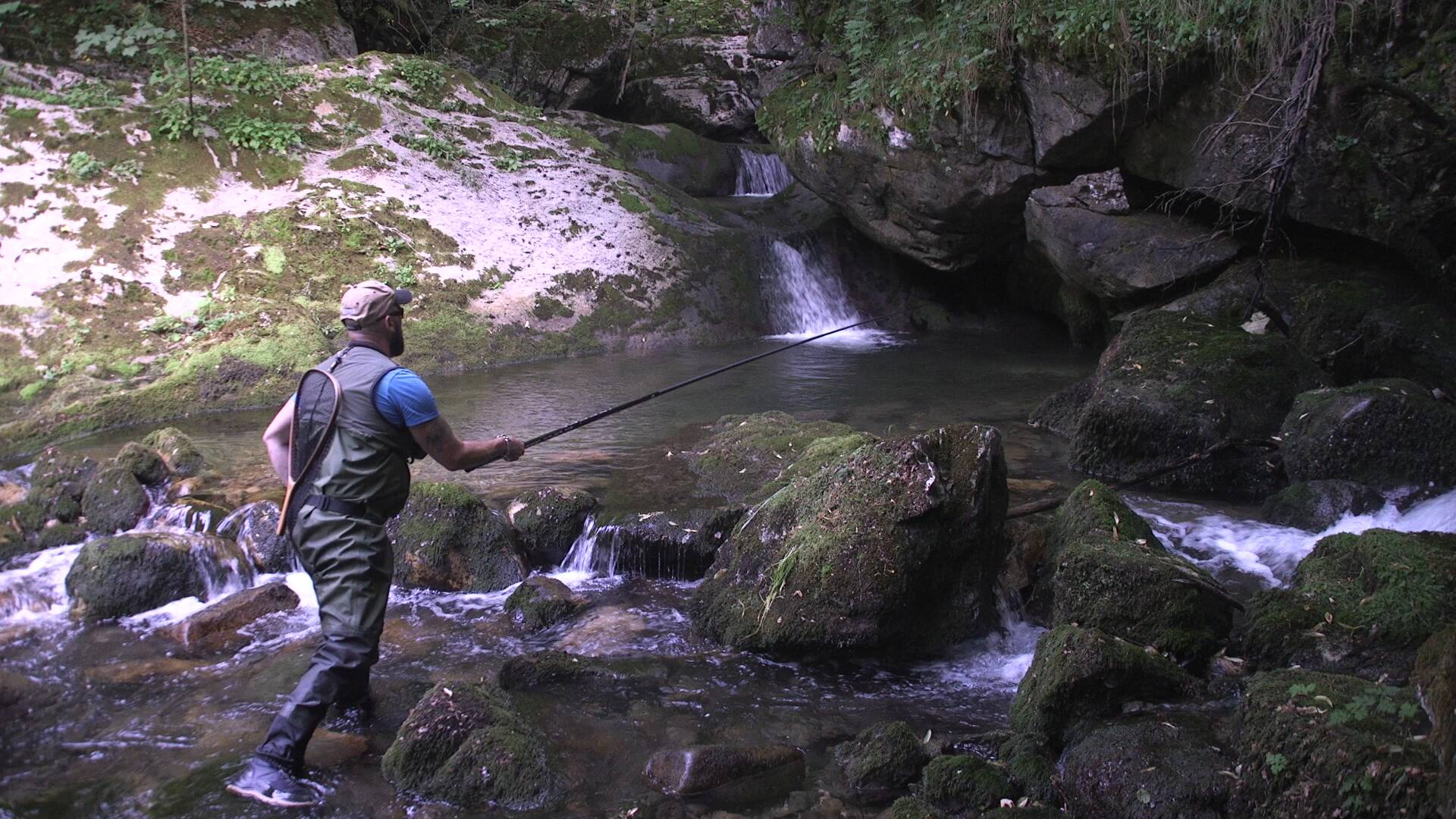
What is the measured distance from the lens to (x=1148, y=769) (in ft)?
12.4

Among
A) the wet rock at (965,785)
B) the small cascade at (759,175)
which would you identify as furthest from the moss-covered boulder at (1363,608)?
the small cascade at (759,175)

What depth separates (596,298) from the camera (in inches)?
533

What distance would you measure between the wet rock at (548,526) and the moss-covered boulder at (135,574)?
2.02m

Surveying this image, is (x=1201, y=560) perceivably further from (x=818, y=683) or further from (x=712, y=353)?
(x=712, y=353)

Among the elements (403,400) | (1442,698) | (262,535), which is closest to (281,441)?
(403,400)

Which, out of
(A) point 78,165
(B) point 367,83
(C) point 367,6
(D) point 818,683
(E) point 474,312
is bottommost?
(D) point 818,683

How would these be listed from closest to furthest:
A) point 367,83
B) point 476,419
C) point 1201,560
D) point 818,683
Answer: point 818,683, point 1201,560, point 476,419, point 367,83

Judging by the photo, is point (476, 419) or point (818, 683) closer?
point (818, 683)

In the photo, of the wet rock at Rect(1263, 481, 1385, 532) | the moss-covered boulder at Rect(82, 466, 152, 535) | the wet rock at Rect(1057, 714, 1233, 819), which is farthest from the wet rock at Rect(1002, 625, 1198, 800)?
the moss-covered boulder at Rect(82, 466, 152, 535)

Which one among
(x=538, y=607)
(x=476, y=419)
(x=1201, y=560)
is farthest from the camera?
(x=476, y=419)

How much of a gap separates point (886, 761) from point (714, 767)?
0.72 metres

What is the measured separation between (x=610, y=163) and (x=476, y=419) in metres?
6.72

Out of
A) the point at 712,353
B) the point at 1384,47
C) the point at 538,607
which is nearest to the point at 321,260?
the point at 712,353

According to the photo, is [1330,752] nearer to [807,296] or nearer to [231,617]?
[231,617]
